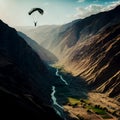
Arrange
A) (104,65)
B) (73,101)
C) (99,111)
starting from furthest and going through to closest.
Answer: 1. (104,65)
2. (73,101)
3. (99,111)

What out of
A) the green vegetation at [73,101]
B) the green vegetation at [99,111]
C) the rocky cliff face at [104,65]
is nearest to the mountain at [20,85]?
the green vegetation at [73,101]

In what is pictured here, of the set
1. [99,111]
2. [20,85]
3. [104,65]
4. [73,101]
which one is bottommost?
[20,85]

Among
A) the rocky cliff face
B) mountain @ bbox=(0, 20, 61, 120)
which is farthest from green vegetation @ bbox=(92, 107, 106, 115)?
the rocky cliff face

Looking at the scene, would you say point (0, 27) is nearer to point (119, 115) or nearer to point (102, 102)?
point (102, 102)

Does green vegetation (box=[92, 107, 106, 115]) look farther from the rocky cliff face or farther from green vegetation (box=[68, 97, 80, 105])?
the rocky cliff face

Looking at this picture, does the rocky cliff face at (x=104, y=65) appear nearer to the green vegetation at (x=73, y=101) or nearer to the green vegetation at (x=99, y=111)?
the green vegetation at (x=73, y=101)

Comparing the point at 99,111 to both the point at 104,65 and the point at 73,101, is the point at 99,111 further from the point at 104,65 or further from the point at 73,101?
the point at 104,65

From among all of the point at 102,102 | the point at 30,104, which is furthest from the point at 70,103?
the point at 30,104

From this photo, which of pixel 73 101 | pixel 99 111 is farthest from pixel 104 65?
pixel 99 111
